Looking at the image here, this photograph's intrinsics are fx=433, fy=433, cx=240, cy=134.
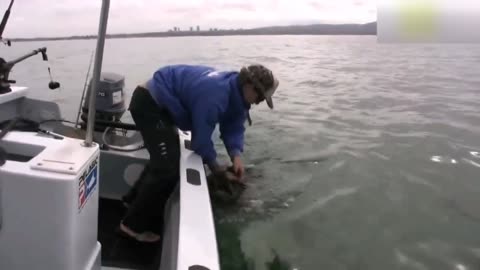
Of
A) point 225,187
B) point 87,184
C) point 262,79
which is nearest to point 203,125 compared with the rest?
point 262,79

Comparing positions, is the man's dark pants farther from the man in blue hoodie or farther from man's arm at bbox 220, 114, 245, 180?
man's arm at bbox 220, 114, 245, 180

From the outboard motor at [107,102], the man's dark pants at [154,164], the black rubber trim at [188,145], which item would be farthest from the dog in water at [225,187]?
the outboard motor at [107,102]

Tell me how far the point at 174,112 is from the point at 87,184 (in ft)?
4.25

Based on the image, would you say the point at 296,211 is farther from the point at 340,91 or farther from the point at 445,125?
the point at 340,91

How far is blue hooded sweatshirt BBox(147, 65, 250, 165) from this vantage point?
110 inches

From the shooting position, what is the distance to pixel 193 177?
2.66 m

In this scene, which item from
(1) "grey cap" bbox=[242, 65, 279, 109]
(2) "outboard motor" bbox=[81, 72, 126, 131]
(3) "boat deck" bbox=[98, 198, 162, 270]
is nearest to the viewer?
(3) "boat deck" bbox=[98, 198, 162, 270]

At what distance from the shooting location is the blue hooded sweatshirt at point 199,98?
2.80 m

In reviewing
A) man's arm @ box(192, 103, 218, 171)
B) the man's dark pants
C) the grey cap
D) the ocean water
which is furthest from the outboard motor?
the grey cap

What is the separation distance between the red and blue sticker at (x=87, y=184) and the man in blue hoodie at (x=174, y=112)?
96cm

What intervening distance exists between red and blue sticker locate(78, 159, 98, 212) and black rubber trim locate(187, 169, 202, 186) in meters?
0.82

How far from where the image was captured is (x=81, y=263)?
68.6 inches

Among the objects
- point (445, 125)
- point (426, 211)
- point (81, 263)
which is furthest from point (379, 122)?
point (81, 263)

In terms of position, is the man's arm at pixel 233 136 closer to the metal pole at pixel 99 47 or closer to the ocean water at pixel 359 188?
the ocean water at pixel 359 188
